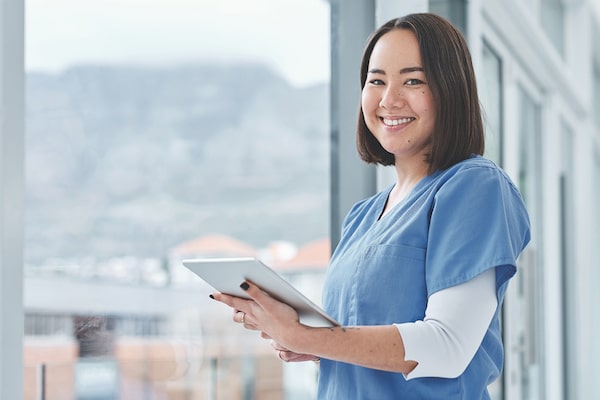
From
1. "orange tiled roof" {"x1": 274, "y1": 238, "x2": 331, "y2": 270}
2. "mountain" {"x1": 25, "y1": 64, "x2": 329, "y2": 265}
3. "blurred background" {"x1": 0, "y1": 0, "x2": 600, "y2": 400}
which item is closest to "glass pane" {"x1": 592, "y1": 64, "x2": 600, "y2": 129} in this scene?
"blurred background" {"x1": 0, "y1": 0, "x2": 600, "y2": 400}

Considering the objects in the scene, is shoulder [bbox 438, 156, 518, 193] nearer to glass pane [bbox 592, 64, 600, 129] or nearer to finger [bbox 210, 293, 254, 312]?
finger [bbox 210, 293, 254, 312]

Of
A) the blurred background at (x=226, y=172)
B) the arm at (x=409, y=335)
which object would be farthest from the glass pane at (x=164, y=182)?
the arm at (x=409, y=335)

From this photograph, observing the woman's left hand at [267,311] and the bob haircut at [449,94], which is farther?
the bob haircut at [449,94]

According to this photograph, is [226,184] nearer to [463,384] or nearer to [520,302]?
[520,302]

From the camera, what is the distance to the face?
3.95ft

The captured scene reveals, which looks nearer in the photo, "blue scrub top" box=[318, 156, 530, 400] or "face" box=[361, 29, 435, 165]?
"blue scrub top" box=[318, 156, 530, 400]

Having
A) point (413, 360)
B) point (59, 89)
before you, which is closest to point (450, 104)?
point (413, 360)

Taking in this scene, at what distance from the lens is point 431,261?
3.67 feet

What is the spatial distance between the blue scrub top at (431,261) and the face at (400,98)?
0.22 ft

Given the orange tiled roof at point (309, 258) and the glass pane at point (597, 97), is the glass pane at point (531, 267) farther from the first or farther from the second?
the glass pane at point (597, 97)

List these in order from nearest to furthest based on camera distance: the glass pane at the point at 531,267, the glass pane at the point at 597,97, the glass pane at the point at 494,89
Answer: the glass pane at the point at 494,89 < the glass pane at the point at 531,267 < the glass pane at the point at 597,97

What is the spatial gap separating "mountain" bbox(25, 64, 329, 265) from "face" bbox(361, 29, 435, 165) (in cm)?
235

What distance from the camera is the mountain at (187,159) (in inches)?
181

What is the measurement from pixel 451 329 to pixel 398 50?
438mm
